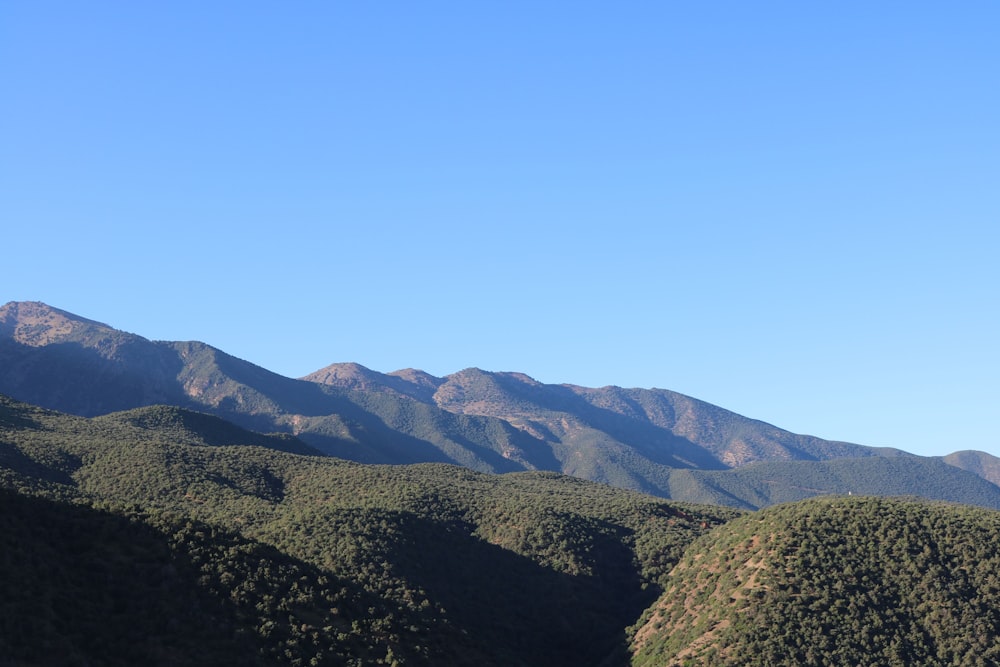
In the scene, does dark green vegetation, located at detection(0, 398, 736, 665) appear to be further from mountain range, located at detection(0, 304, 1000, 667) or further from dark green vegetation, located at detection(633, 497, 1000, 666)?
dark green vegetation, located at detection(633, 497, 1000, 666)

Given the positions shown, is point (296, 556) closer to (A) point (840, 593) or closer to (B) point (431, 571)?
(B) point (431, 571)

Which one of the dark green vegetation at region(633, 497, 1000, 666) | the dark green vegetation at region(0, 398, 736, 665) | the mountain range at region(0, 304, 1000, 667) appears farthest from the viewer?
the dark green vegetation at region(633, 497, 1000, 666)

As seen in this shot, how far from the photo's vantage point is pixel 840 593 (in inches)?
3039

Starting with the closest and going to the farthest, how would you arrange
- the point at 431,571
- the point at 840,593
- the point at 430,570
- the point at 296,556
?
the point at 840,593 < the point at 296,556 < the point at 431,571 < the point at 430,570

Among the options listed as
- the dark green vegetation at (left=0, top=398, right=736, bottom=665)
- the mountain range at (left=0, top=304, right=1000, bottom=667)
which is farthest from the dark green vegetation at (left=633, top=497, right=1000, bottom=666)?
the dark green vegetation at (left=0, top=398, right=736, bottom=665)

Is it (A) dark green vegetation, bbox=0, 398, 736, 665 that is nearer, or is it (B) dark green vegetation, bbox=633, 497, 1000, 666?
(A) dark green vegetation, bbox=0, 398, 736, 665

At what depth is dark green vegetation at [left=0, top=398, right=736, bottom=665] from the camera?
50938mm

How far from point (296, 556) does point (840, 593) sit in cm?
4540

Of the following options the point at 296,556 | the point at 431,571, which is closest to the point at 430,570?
the point at 431,571

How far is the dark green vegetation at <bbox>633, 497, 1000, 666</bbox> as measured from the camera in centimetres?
7119

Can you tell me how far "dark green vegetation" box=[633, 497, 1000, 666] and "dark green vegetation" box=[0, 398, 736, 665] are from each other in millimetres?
7667

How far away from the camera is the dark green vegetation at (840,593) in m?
71.2

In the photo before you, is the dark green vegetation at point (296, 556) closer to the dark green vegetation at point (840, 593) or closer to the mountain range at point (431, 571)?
the mountain range at point (431, 571)

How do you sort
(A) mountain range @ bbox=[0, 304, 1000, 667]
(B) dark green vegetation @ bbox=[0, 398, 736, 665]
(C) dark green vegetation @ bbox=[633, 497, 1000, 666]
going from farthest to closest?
(C) dark green vegetation @ bbox=[633, 497, 1000, 666], (A) mountain range @ bbox=[0, 304, 1000, 667], (B) dark green vegetation @ bbox=[0, 398, 736, 665]
